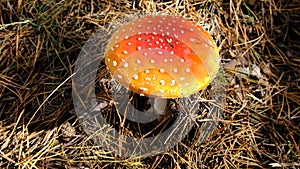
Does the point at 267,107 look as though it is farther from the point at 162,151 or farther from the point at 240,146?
the point at 162,151

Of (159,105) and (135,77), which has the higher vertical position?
(135,77)

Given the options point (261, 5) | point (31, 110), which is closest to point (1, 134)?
point (31, 110)

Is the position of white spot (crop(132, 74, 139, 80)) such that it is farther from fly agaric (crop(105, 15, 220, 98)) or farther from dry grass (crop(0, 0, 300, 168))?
dry grass (crop(0, 0, 300, 168))

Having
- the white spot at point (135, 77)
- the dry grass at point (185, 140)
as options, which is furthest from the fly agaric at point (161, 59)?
the dry grass at point (185, 140)

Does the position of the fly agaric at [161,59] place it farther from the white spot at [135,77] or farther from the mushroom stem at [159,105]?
the mushroom stem at [159,105]

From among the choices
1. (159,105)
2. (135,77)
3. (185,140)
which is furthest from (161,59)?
(185,140)

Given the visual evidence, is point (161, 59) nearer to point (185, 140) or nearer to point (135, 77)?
point (135, 77)
